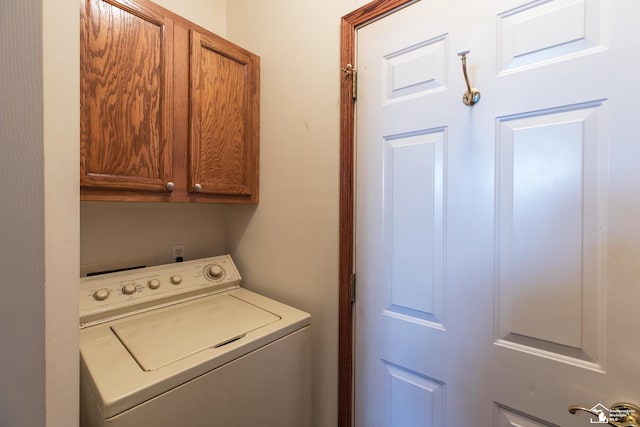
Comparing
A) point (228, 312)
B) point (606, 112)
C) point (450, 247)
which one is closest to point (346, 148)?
point (450, 247)

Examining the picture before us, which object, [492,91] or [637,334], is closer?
[637,334]

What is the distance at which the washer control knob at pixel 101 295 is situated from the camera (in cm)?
108

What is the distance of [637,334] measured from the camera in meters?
0.65

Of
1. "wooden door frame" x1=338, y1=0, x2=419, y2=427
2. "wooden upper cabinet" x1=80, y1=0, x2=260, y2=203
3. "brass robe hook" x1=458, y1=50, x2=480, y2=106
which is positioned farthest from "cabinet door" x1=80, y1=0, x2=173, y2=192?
"brass robe hook" x1=458, y1=50, x2=480, y2=106

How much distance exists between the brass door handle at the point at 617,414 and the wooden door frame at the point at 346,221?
2.35 feet

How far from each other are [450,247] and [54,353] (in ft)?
3.37

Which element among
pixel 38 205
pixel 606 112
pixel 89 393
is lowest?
pixel 89 393

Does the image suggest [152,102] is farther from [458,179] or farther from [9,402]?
[458,179]

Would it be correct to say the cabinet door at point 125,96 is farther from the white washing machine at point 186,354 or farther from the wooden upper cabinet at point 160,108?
the white washing machine at point 186,354

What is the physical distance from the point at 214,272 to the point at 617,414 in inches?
59.5

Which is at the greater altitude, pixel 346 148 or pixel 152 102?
pixel 152 102

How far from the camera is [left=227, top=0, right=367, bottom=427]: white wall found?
1.22 m

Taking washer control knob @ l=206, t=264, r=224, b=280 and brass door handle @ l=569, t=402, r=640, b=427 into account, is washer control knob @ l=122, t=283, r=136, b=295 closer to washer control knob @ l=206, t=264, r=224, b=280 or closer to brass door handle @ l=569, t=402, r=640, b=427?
washer control knob @ l=206, t=264, r=224, b=280

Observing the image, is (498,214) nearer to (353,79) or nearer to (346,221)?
(346,221)
